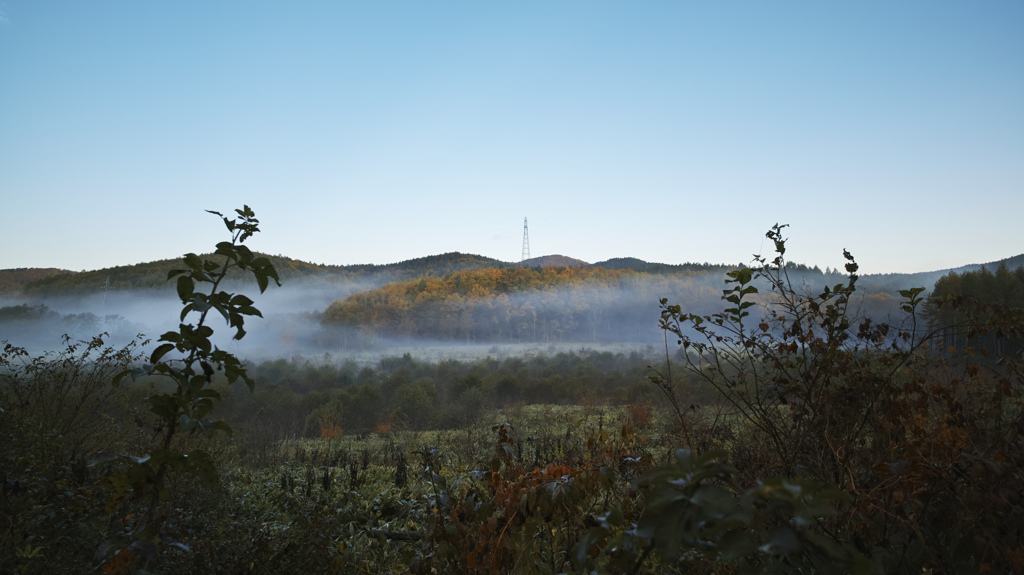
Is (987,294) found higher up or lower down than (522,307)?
higher up

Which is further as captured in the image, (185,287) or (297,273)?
(297,273)

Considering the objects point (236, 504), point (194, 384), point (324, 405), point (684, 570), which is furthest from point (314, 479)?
point (324, 405)

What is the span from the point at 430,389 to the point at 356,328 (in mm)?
33419

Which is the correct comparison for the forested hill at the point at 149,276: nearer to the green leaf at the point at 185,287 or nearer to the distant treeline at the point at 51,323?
the distant treeline at the point at 51,323

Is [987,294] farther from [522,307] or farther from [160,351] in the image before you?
[522,307]

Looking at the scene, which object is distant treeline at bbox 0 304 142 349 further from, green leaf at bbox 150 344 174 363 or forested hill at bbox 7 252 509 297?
green leaf at bbox 150 344 174 363

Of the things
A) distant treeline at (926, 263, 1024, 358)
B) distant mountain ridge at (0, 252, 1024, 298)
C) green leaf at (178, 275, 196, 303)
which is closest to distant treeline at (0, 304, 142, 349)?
distant mountain ridge at (0, 252, 1024, 298)

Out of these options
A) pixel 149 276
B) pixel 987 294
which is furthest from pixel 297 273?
pixel 987 294

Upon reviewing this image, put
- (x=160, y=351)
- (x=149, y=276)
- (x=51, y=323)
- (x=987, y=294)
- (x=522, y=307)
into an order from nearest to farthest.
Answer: (x=160, y=351)
(x=987, y=294)
(x=51, y=323)
(x=149, y=276)
(x=522, y=307)

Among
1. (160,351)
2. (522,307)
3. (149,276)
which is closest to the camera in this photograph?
(160,351)

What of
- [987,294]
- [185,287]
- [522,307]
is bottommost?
[522,307]

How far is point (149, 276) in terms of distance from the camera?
140ft

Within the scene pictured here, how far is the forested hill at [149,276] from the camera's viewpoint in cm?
3997

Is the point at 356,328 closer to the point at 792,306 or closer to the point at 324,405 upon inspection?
the point at 324,405
